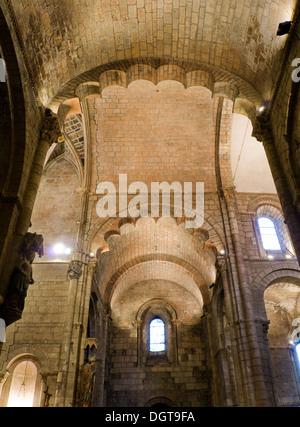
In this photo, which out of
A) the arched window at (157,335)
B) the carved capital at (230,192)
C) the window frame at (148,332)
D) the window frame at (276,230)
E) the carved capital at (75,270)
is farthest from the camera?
the arched window at (157,335)

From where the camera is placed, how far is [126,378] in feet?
60.6

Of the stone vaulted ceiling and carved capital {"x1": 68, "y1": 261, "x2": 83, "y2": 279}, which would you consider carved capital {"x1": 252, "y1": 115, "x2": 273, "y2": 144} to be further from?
carved capital {"x1": 68, "y1": 261, "x2": 83, "y2": 279}

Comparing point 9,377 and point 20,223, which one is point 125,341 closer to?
point 9,377

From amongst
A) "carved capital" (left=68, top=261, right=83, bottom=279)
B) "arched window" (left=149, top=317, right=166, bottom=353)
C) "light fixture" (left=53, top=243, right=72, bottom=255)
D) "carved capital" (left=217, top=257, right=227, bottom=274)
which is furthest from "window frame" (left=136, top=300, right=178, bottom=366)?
"carved capital" (left=68, top=261, right=83, bottom=279)

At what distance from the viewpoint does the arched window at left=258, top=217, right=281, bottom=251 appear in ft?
45.0

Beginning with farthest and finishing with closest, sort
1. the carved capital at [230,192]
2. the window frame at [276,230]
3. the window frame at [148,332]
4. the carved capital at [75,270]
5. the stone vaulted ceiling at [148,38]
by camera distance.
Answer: the window frame at [148,332], the carved capital at [230,192], the window frame at [276,230], the carved capital at [75,270], the stone vaulted ceiling at [148,38]

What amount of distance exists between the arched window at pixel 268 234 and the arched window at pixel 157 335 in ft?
30.7

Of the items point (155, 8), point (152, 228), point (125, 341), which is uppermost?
point (152, 228)

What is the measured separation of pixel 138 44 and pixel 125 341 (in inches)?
600

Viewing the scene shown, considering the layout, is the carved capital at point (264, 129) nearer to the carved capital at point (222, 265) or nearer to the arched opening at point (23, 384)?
the carved capital at point (222, 265)

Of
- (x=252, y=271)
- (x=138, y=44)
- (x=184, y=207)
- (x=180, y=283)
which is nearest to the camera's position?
(x=138, y=44)

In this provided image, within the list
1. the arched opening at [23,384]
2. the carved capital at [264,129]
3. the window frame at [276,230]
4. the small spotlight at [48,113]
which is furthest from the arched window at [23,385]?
the carved capital at [264,129]

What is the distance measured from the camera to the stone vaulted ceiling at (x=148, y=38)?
8.30 metres
